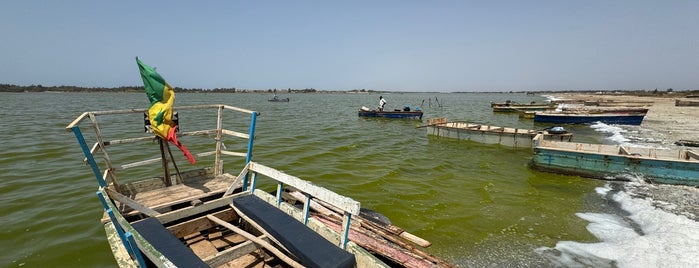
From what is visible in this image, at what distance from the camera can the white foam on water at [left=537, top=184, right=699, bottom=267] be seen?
623 cm

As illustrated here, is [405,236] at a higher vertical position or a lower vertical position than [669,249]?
higher

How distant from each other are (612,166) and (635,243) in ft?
20.4

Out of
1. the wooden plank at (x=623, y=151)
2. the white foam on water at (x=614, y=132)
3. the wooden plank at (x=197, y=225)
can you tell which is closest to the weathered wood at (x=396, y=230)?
the wooden plank at (x=197, y=225)

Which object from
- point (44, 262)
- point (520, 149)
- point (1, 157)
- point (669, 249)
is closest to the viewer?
point (44, 262)

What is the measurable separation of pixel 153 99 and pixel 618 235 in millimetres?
10684

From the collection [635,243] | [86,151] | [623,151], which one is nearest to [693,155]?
[623,151]

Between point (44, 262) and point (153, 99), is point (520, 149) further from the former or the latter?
point (44, 262)

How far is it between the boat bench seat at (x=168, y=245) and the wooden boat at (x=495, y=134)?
18.1 m

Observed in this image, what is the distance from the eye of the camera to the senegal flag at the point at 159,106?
203 inches

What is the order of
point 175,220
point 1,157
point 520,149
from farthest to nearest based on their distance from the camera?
point 520,149 → point 1,157 → point 175,220

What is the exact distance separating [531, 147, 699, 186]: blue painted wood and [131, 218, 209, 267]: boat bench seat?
13888 millimetres

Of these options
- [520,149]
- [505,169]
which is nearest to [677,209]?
[505,169]

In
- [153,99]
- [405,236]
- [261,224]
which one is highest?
[153,99]

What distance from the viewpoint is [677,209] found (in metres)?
8.74
